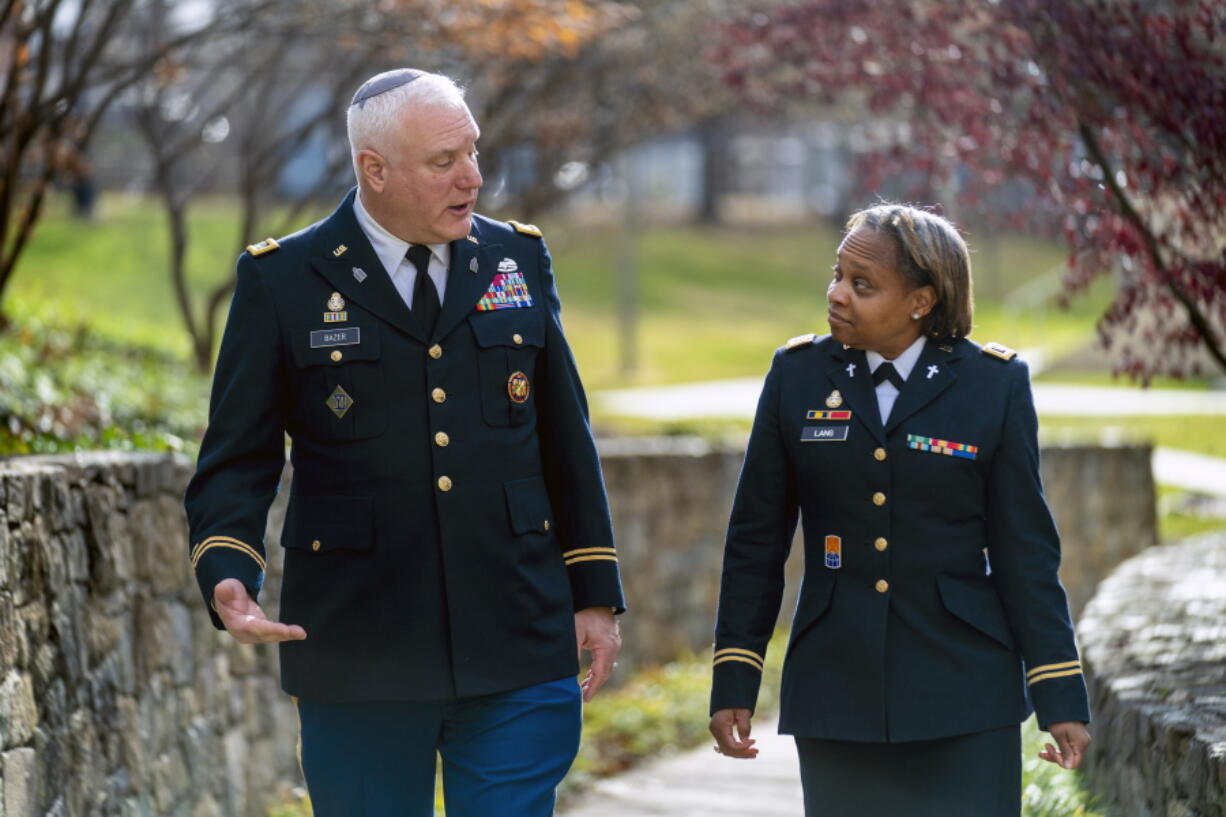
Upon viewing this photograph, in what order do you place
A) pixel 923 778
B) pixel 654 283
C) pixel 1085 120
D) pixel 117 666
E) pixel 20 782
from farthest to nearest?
pixel 654 283, pixel 1085 120, pixel 117 666, pixel 20 782, pixel 923 778

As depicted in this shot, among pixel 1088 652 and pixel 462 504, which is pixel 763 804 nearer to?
pixel 1088 652

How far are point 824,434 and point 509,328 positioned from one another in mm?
647

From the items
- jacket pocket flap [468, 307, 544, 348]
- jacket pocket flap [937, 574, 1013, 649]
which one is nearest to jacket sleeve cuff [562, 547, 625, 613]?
jacket pocket flap [468, 307, 544, 348]

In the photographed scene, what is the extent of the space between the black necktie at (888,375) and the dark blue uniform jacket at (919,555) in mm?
17

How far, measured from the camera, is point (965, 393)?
12.1 ft

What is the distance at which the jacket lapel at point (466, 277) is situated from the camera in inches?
145

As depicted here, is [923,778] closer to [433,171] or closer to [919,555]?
[919,555]

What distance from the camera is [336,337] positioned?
3.64 meters

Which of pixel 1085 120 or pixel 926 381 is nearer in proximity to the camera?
pixel 926 381

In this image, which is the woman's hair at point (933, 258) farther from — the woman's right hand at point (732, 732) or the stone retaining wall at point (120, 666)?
the stone retaining wall at point (120, 666)

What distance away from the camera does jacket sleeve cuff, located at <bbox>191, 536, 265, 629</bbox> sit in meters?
3.50

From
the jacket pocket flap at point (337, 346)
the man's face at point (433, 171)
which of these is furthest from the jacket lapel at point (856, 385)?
the jacket pocket flap at point (337, 346)

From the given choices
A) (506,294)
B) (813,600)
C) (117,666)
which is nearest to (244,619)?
(506,294)

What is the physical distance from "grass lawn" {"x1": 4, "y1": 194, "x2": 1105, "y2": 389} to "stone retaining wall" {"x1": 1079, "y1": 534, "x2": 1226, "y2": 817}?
324 inches
